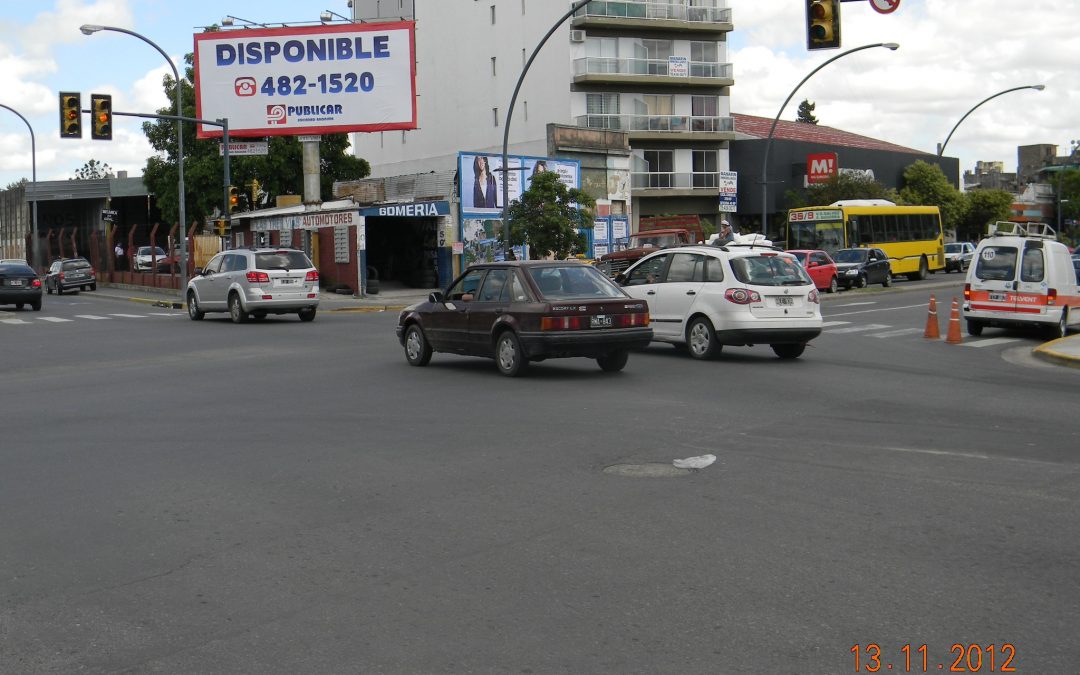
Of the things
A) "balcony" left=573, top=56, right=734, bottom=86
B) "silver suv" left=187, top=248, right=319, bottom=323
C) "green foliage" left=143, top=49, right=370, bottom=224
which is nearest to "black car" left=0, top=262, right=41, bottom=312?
"silver suv" left=187, top=248, right=319, bottom=323

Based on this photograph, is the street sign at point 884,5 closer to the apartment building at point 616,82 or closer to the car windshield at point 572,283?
the car windshield at point 572,283

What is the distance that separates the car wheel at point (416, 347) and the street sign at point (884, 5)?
A: 33.1 feet

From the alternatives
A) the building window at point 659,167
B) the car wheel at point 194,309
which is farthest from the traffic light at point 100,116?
the building window at point 659,167

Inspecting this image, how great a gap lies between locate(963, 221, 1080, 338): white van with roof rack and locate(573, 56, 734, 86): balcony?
4142 cm

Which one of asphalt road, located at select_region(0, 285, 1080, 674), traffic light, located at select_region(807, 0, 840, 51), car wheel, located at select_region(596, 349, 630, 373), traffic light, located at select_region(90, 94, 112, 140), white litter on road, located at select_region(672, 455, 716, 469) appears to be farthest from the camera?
traffic light, located at select_region(90, 94, 112, 140)

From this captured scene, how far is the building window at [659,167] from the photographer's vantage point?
214 ft

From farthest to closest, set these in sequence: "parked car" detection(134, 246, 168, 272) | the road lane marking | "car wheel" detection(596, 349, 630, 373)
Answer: "parked car" detection(134, 246, 168, 272), the road lane marking, "car wheel" detection(596, 349, 630, 373)

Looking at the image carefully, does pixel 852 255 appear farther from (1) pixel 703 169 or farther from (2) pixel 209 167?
(2) pixel 209 167

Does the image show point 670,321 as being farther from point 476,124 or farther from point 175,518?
point 476,124

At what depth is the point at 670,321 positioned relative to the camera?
18.0 metres

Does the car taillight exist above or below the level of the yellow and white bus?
below

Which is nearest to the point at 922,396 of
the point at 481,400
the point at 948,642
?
the point at 481,400

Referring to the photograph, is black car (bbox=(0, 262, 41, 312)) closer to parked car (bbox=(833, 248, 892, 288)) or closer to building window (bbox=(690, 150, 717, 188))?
parked car (bbox=(833, 248, 892, 288))

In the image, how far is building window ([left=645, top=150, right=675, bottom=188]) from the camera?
65.1m
